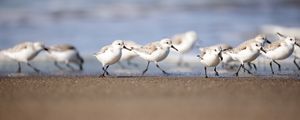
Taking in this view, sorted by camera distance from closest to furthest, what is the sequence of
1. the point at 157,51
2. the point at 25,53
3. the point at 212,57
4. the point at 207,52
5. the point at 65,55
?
the point at 212,57 → the point at 207,52 → the point at 157,51 → the point at 25,53 → the point at 65,55

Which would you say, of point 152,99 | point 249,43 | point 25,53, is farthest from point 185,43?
point 152,99

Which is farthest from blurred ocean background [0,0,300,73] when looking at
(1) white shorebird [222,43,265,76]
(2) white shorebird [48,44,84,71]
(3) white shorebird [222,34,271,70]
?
(1) white shorebird [222,43,265,76]

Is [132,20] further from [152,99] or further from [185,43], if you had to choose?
[152,99]

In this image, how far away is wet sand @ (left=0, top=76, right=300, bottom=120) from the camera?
7.67 m

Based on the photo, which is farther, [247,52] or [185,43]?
[185,43]

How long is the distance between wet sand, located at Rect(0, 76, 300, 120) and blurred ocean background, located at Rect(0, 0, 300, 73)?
3200 mm

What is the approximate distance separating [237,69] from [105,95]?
3987 mm

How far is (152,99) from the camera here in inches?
336

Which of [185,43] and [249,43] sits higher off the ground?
[185,43]

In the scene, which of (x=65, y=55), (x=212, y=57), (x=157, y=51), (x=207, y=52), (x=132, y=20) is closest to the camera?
(x=212, y=57)

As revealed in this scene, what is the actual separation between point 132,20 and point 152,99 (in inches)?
452

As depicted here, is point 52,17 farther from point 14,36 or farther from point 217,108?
point 217,108

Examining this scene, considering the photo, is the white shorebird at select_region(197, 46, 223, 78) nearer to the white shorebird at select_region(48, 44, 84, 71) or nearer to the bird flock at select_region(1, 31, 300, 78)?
the bird flock at select_region(1, 31, 300, 78)

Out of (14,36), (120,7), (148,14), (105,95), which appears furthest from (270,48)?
(120,7)
